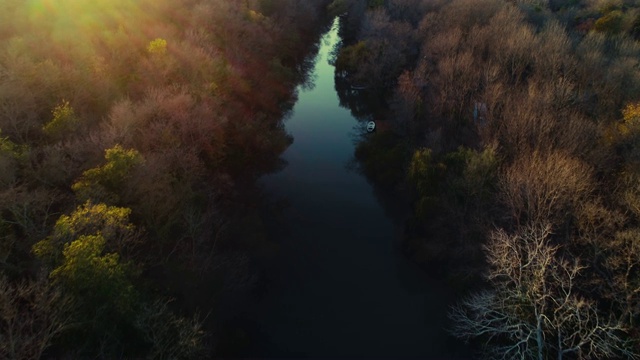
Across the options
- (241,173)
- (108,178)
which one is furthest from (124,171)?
(241,173)

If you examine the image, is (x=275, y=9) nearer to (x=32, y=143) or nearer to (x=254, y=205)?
(x=254, y=205)

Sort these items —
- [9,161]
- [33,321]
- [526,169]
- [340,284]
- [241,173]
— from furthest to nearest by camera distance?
[241,173] → [340,284] → [526,169] → [9,161] → [33,321]

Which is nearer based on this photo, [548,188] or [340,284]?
[548,188]

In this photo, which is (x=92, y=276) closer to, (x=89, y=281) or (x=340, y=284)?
(x=89, y=281)

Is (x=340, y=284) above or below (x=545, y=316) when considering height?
below

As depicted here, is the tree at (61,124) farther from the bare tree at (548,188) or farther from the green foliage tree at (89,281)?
the bare tree at (548,188)

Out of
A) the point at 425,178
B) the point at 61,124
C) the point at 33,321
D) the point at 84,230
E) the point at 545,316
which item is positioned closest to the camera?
the point at 33,321

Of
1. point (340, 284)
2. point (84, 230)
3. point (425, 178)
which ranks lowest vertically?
point (340, 284)
